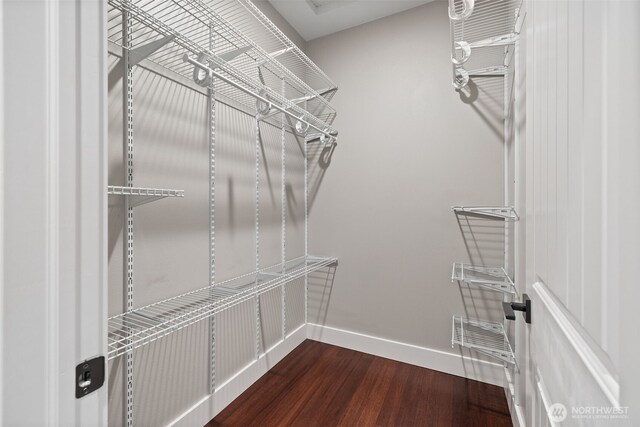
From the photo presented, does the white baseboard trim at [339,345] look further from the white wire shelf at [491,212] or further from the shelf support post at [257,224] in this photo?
the white wire shelf at [491,212]

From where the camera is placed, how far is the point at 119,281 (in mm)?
1013

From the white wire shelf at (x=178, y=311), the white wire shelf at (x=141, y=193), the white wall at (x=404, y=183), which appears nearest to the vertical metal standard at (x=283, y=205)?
the white wire shelf at (x=178, y=311)

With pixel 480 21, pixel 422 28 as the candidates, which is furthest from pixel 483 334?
pixel 422 28

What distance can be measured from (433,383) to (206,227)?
168 cm

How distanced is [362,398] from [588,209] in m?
1.59

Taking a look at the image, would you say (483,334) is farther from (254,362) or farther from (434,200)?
(254,362)

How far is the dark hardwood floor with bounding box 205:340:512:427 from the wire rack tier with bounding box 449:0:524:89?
6.33 ft

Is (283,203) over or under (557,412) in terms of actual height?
over

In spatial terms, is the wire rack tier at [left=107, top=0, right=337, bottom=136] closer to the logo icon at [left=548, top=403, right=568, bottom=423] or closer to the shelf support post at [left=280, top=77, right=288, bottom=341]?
the shelf support post at [left=280, top=77, right=288, bottom=341]

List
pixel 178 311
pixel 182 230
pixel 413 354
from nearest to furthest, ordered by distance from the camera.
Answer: pixel 178 311 → pixel 182 230 → pixel 413 354

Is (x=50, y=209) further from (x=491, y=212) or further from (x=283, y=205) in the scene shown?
(x=491, y=212)

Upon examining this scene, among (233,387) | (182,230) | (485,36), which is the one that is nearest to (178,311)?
(182,230)

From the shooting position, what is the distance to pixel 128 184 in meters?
1.04

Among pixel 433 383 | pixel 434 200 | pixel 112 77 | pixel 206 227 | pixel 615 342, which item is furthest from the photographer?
pixel 434 200
